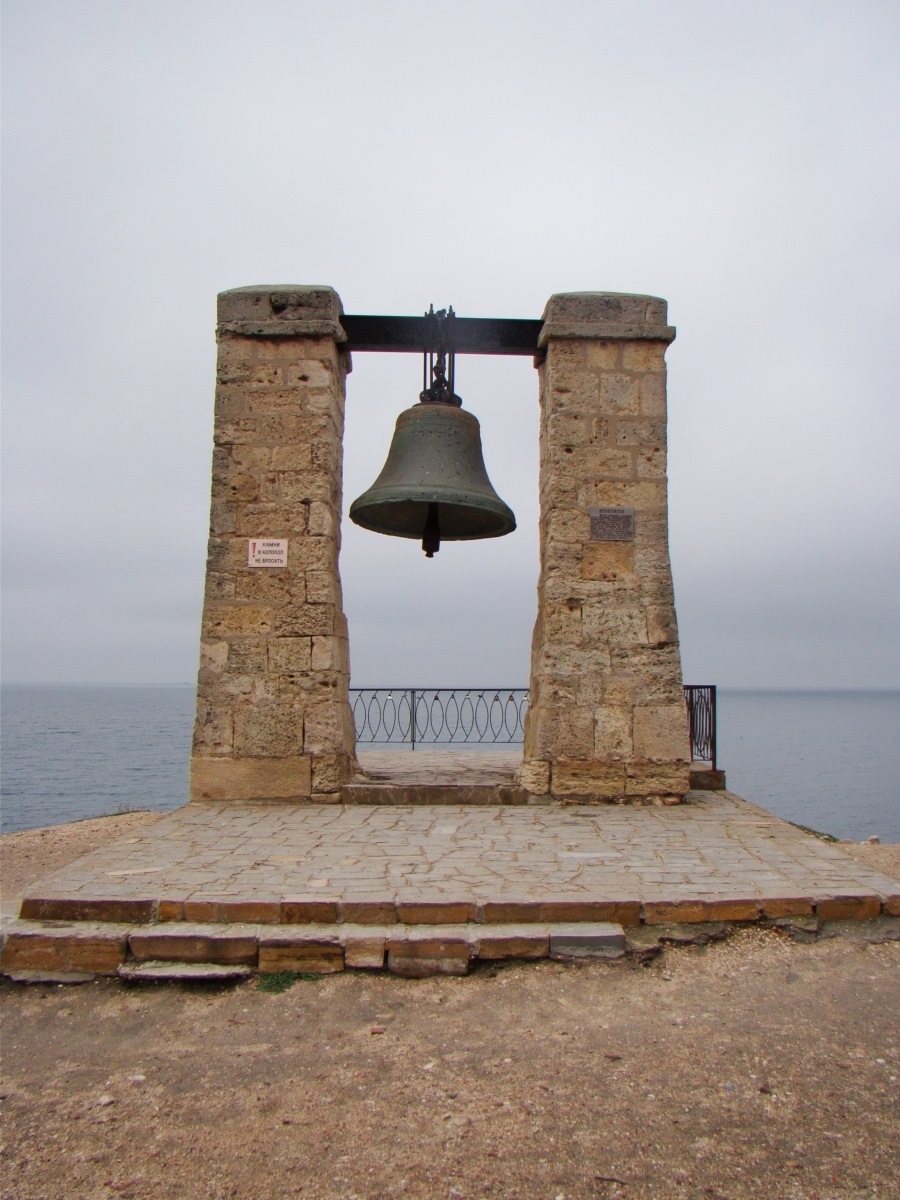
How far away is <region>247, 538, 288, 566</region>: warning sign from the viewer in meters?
5.73

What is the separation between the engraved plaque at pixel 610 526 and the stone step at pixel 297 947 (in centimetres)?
307

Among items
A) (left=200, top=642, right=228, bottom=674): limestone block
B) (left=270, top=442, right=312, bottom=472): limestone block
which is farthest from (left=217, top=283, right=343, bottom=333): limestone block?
(left=200, top=642, right=228, bottom=674): limestone block

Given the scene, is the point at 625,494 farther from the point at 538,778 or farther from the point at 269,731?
the point at 269,731

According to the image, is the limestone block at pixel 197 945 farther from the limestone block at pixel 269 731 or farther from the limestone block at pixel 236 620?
the limestone block at pixel 236 620

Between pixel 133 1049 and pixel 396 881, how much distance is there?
127 centimetres

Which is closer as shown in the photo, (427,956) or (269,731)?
(427,956)

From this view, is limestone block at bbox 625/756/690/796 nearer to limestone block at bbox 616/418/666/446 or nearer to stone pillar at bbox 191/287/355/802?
stone pillar at bbox 191/287/355/802

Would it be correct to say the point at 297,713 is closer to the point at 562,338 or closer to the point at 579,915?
the point at 579,915

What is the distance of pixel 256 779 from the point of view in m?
5.59

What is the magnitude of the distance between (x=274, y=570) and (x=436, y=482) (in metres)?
1.36

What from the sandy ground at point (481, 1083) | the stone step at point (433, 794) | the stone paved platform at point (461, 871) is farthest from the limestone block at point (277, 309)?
the sandy ground at point (481, 1083)

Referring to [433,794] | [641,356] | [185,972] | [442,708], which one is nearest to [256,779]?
[433,794]

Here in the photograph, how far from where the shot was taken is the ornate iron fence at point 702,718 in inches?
259

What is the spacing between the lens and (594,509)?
228 inches
